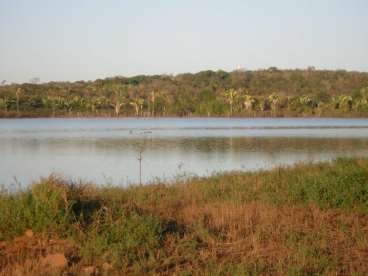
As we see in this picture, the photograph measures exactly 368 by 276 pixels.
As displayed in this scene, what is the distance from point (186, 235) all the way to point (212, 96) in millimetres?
125047

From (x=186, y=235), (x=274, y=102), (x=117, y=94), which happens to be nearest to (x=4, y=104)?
(x=117, y=94)

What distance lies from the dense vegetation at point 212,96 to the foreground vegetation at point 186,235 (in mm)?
105082

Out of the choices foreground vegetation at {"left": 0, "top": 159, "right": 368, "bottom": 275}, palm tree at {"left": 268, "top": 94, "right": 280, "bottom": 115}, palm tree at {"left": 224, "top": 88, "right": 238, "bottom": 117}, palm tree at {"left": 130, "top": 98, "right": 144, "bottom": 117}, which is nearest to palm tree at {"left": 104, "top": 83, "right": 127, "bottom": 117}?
palm tree at {"left": 130, "top": 98, "right": 144, "bottom": 117}

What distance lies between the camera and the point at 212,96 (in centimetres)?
13200

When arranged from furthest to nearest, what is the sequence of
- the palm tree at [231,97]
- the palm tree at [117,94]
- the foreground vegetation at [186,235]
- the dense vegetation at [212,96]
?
the palm tree at [117,94], the palm tree at [231,97], the dense vegetation at [212,96], the foreground vegetation at [186,235]

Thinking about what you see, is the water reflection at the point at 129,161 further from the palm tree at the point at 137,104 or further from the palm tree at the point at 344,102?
the palm tree at the point at 137,104

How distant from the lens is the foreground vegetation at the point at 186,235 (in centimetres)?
642

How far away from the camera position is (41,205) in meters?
7.44

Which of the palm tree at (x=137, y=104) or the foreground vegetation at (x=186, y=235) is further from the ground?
the foreground vegetation at (x=186, y=235)

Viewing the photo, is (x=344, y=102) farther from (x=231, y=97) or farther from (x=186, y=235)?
(x=186, y=235)

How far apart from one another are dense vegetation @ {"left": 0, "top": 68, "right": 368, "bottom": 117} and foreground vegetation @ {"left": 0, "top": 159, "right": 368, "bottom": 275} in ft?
345

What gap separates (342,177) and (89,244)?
613 cm


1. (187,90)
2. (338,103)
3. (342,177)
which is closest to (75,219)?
(342,177)

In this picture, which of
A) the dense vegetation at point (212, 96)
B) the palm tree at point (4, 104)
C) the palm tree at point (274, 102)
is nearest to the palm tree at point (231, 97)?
the dense vegetation at point (212, 96)
